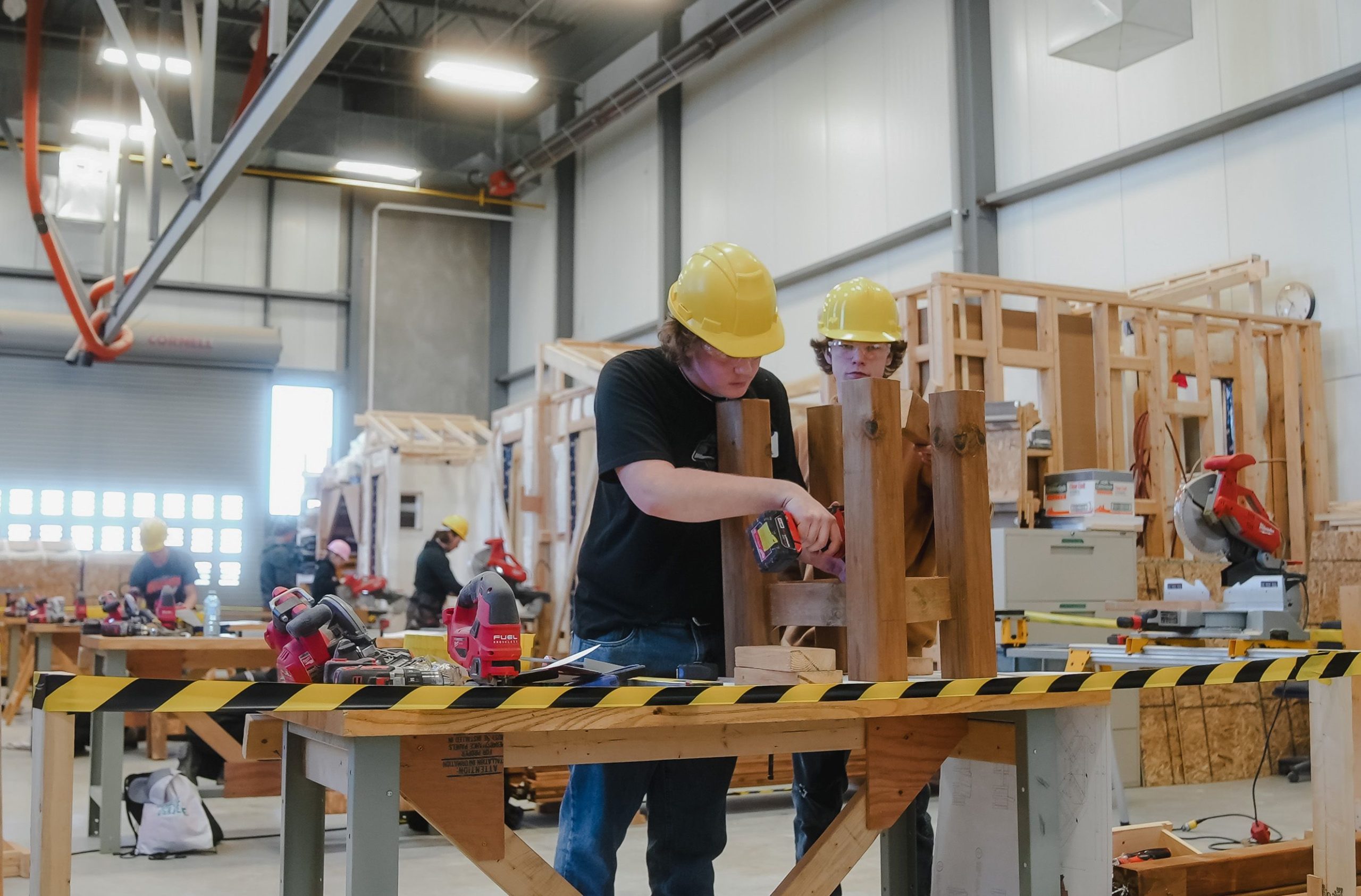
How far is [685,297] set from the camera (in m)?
2.75

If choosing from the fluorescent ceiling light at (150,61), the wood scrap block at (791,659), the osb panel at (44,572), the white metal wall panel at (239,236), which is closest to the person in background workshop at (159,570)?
the fluorescent ceiling light at (150,61)

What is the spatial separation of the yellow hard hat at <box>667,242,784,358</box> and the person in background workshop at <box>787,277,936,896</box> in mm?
222

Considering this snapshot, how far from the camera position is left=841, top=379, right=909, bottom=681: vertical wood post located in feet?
7.93

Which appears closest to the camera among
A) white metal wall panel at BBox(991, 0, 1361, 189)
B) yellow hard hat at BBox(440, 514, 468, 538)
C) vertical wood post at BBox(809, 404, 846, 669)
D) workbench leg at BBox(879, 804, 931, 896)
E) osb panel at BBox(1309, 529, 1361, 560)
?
vertical wood post at BBox(809, 404, 846, 669)

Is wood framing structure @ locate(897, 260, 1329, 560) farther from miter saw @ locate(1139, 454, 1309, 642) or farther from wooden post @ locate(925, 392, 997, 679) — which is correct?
wooden post @ locate(925, 392, 997, 679)

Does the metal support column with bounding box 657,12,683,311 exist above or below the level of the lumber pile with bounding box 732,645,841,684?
above

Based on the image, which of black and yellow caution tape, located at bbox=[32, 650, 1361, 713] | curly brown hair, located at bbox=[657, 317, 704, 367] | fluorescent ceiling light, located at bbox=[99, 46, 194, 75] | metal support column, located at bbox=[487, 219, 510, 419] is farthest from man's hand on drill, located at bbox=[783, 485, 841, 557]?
metal support column, located at bbox=[487, 219, 510, 419]

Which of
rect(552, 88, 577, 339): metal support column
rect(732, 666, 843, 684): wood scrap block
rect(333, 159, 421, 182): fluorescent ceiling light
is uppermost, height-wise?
rect(333, 159, 421, 182): fluorescent ceiling light

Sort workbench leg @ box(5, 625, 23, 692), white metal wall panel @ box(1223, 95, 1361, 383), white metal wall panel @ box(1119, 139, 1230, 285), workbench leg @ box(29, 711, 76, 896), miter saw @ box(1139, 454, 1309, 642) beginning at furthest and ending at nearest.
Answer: workbench leg @ box(5, 625, 23, 692), white metal wall panel @ box(1119, 139, 1230, 285), white metal wall panel @ box(1223, 95, 1361, 383), miter saw @ box(1139, 454, 1309, 642), workbench leg @ box(29, 711, 76, 896)

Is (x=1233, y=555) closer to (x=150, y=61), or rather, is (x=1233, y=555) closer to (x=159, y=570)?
(x=159, y=570)

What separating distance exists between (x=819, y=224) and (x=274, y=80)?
8.01 meters

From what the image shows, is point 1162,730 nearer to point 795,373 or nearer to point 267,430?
point 795,373

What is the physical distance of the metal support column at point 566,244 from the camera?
64.7ft

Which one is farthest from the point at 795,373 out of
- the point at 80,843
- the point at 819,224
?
the point at 80,843
